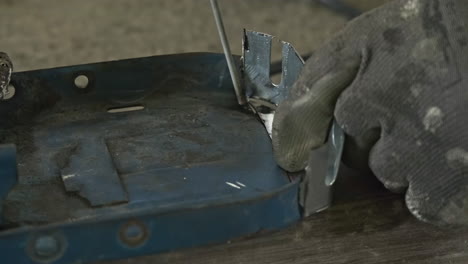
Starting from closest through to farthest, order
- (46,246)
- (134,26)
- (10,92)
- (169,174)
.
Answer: (46,246), (169,174), (10,92), (134,26)

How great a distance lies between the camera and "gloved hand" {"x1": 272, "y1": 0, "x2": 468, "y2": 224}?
0.70 m

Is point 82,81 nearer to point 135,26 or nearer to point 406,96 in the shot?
point 406,96

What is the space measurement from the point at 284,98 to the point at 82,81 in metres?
0.25

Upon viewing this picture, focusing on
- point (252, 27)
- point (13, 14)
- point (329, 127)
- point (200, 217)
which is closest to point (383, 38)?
point (329, 127)

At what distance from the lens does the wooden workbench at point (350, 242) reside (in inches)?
29.9

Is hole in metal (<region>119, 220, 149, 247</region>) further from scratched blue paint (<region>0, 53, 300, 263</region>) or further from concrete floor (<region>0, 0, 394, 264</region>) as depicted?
concrete floor (<region>0, 0, 394, 264</region>)

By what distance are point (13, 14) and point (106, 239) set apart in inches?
63.1

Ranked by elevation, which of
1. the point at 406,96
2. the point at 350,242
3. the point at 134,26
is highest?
the point at 406,96

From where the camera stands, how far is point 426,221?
0.76 metres

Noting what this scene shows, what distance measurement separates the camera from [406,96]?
28.2 inches

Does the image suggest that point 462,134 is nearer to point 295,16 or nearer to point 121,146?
point 121,146

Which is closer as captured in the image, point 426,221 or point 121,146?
point 426,221

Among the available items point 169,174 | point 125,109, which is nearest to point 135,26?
point 125,109

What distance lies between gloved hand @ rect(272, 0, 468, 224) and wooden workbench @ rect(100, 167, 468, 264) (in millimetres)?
46
